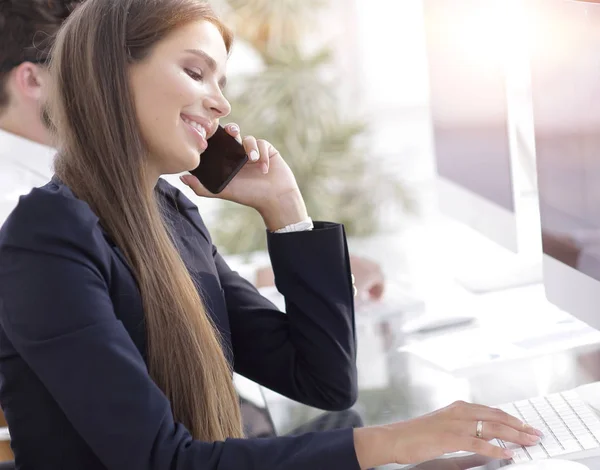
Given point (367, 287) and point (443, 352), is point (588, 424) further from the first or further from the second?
point (367, 287)

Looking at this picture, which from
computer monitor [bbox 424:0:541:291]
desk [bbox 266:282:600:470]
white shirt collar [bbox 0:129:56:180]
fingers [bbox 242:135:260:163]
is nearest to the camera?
desk [bbox 266:282:600:470]

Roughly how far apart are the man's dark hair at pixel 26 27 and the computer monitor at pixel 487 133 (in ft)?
2.69

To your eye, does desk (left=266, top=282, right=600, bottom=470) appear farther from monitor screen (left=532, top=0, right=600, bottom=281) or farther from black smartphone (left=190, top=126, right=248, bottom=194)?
black smartphone (left=190, top=126, right=248, bottom=194)

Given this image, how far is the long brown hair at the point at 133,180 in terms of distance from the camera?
107cm

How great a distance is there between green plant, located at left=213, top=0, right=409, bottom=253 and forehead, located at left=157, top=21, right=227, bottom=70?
1.57 m

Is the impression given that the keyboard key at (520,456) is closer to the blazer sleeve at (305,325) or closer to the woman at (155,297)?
the woman at (155,297)

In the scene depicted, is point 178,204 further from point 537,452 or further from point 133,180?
point 537,452

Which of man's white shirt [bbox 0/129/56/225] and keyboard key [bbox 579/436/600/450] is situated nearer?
keyboard key [bbox 579/436/600/450]

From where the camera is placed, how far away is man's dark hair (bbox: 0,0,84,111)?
1752 mm

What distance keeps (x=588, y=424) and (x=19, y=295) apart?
0.67 metres

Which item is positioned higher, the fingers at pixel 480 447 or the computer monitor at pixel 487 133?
the computer monitor at pixel 487 133

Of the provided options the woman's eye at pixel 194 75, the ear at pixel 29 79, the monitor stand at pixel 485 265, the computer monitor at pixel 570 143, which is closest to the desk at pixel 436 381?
the computer monitor at pixel 570 143

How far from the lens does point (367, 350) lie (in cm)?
164

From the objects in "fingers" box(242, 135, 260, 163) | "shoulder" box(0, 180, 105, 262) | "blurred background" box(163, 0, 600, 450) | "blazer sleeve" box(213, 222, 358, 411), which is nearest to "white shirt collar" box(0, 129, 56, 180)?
"blurred background" box(163, 0, 600, 450)
